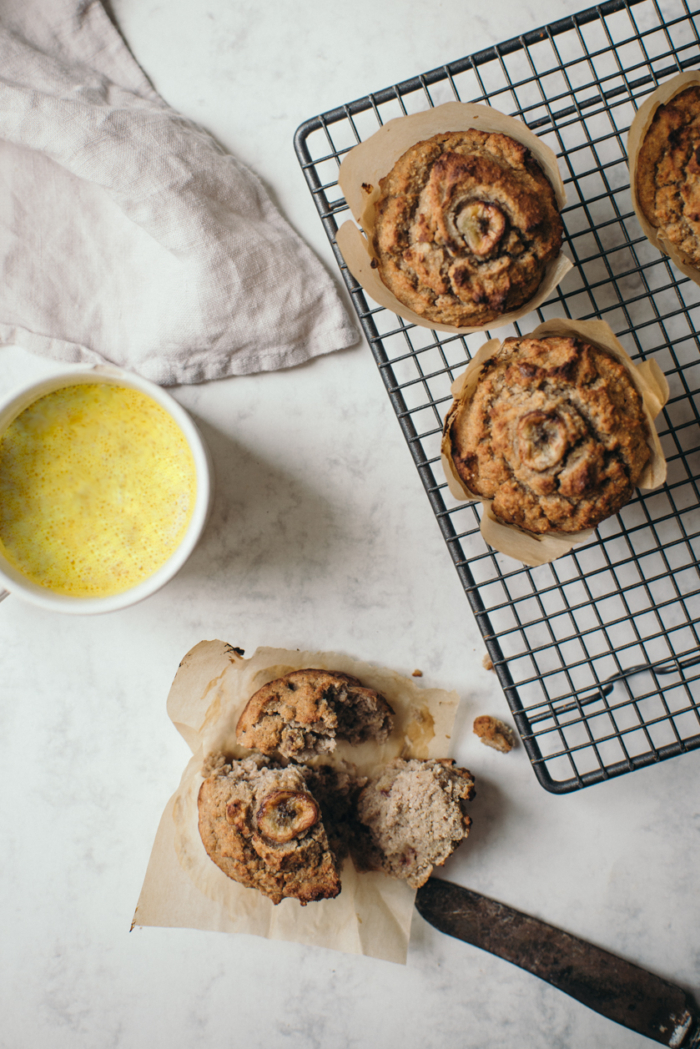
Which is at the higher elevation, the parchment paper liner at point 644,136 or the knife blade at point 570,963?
the parchment paper liner at point 644,136

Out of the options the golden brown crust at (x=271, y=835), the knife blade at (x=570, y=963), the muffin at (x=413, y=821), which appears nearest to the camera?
the golden brown crust at (x=271, y=835)

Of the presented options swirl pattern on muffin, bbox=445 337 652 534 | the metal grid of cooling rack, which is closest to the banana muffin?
the metal grid of cooling rack

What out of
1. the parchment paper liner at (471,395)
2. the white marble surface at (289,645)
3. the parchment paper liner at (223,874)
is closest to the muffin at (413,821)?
the parchment paper liner at (223,874)

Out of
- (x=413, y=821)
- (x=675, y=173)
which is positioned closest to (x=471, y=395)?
(x=675, y=173)

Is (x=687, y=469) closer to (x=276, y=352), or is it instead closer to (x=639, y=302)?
(x=639, y=302)

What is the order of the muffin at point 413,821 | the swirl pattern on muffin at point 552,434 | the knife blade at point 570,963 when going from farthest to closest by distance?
the knife blade at point 570,963, the muffin at point 413,821, the swirl pattern on muffin at point 552,434

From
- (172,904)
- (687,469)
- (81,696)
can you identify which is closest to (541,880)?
(172,904)

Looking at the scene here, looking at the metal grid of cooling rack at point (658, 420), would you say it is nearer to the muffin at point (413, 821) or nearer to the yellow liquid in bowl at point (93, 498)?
the muffin at point (413, 821)
